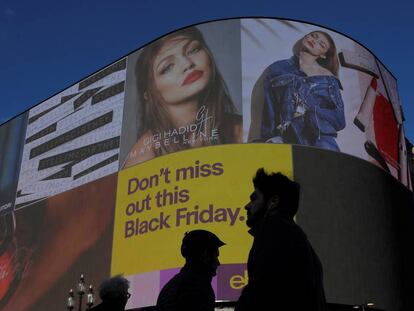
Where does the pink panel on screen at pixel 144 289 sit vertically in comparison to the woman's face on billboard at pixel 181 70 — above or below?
below

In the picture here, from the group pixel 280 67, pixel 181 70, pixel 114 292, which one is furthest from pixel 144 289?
pixel 114 292

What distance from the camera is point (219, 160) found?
2972 cm

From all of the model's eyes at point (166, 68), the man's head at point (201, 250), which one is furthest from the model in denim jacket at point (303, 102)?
the man's head at point (201, 250)

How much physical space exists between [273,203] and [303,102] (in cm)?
2759

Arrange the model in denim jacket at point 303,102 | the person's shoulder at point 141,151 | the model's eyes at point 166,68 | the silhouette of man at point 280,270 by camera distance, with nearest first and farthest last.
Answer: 1. the silhouette of man at point 280,270
2. the model in denim jacket at point 303,102
3. the person's shoulder at point 141,151
4. the model's eyes at point 166,68

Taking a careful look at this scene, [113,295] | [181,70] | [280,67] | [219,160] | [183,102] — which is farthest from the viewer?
[181,70]

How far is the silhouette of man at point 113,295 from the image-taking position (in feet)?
16.0

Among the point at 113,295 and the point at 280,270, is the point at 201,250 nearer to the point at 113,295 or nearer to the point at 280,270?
the point at 113,295

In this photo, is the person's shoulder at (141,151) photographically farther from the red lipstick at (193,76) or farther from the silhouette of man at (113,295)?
the silhouette of man at (113,295)

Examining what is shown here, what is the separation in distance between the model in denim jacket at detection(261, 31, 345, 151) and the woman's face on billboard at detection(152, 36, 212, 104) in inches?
140

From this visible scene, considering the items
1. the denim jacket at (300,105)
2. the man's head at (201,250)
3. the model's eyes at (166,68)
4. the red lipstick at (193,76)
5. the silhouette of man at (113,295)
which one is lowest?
the silhouette of man at (113,295)

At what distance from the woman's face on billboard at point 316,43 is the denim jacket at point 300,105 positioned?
5.11 feet

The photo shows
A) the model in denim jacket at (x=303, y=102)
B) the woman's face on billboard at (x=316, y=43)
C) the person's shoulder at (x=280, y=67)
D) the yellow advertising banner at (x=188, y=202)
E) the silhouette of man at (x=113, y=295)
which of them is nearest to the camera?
the silhouette of man at (x=113, y=295)

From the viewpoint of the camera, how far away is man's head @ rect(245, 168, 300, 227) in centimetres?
287
